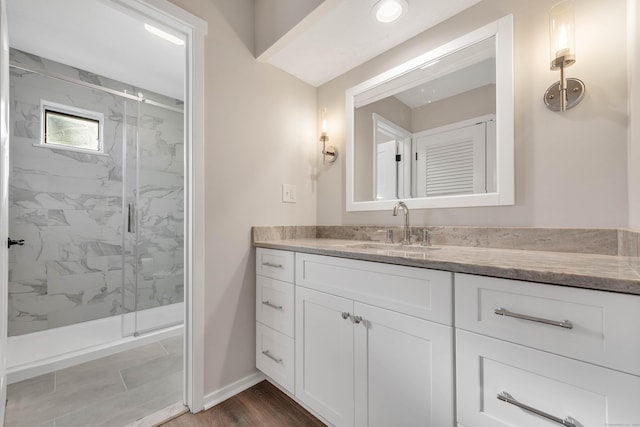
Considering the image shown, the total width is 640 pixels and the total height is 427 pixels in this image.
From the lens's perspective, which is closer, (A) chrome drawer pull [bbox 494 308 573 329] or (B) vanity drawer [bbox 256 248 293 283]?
(A) chrome drawer pull [bbox 494 308 573 329]

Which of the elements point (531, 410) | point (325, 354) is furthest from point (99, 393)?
point (531, 410)

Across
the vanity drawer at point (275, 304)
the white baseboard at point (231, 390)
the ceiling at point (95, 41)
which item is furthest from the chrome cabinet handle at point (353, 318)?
the ceiling at point (95, 41)

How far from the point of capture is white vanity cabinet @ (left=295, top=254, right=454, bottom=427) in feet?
2.74

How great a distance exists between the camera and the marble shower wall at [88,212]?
2.03 metres

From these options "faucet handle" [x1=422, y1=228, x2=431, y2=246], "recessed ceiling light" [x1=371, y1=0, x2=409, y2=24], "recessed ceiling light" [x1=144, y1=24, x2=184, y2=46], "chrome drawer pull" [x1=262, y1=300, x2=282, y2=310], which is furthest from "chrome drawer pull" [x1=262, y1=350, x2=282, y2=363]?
"recessed ceiling light" [x1=144, y1=24, x2=184, y2=46]

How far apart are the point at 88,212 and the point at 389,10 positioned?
2.84 metres

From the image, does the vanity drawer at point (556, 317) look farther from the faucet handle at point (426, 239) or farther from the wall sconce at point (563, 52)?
the wall sconce at point (563, 52)

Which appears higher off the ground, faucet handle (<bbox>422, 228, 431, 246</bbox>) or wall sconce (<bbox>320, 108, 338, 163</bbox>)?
wall sconce (<bbox>320, 108, 338, 163</bbox>)

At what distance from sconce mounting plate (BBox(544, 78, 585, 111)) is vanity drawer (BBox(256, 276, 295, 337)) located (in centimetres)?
144

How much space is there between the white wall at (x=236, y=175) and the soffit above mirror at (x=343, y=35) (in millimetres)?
189

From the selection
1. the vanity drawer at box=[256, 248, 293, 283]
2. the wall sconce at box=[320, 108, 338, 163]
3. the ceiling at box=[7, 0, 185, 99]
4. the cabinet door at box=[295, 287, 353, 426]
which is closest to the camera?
the cabinet door at box=[295, 287, 353, 426]

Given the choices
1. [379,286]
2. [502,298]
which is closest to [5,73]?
[379,286]

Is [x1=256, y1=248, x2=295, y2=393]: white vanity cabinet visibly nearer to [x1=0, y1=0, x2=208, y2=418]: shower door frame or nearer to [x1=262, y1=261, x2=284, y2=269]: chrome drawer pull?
[x1=262, y1=261, x2=284, y2=269]: chrome drawer pull

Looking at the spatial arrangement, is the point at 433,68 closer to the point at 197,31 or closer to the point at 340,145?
the point at 340,145
